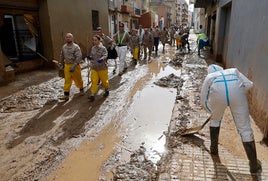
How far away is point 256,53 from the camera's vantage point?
15.0 feet

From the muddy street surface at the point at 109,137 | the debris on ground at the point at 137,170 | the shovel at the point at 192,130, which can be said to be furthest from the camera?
the shovel at the point at 192,130

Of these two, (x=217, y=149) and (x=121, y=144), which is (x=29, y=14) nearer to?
(x=121, y=144)

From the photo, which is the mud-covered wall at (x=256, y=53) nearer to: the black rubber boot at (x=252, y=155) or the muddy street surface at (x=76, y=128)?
the black rubber boot at (x=252, y=155)

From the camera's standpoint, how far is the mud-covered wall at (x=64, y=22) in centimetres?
941

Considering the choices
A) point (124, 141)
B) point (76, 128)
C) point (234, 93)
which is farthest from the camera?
point (76, 128)

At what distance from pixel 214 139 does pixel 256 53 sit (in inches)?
90.6

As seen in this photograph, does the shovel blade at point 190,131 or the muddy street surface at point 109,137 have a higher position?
the shovel blade at point 190,131

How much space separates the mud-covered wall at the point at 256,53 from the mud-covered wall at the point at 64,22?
705 centimetres

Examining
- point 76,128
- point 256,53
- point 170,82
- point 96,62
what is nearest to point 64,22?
point 96,62

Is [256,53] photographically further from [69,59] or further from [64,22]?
[64,22]

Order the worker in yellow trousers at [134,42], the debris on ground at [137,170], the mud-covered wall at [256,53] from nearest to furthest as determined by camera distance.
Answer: the debris on ground at [137,170]
the mud-covered wall at [256,53]
the worker in yellow trousers at [134,42]

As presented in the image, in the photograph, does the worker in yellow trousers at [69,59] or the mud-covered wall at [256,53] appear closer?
the mud-covered wall at [256,53]

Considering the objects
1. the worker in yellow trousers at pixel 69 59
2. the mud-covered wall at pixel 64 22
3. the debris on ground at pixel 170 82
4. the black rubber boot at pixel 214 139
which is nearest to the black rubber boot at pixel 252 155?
the black rubber boot at pixel 214 139

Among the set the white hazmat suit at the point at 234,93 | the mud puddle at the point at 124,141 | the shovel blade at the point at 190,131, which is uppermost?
the white hazmat suit at the point at 234,93
